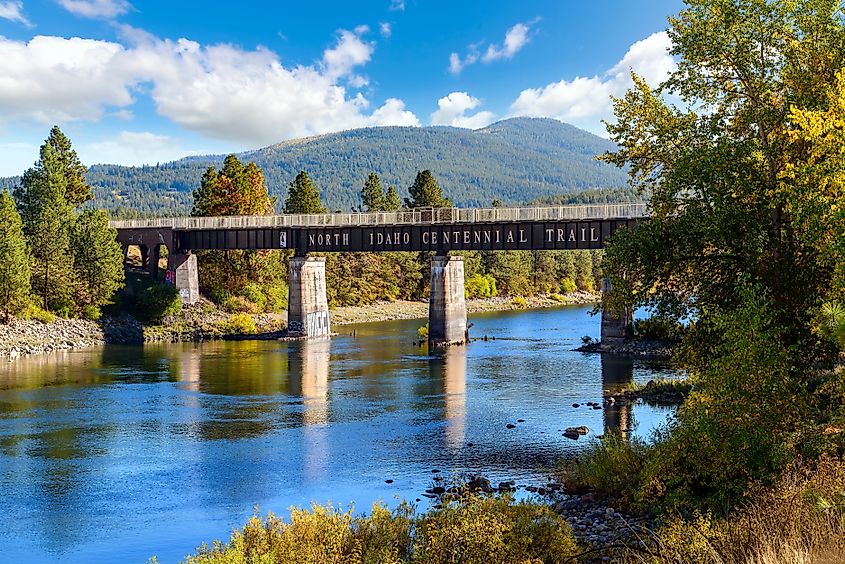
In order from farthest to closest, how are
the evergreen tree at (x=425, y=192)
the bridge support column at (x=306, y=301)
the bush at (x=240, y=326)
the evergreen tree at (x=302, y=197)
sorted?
the evergreen tree at (x=425, y=192)
the evergreen tree at (x=302, y=197)
the bush at (x=240, y=326)
the bridge support column at (x=306, y=301)

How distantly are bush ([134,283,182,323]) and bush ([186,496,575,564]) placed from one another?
75690 mm

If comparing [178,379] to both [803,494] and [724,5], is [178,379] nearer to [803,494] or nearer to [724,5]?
[724,5]

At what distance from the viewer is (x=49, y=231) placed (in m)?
87.1

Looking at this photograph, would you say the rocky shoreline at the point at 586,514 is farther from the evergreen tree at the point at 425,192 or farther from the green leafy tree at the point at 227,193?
the evergreen tree at the point at 425,192

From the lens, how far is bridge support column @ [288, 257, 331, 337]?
3723 inches

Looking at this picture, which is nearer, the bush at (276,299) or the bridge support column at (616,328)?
the bridge support column at (616,328)

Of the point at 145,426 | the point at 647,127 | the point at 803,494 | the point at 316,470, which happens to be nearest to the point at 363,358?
the point at 145,426

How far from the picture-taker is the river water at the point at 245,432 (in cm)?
2928

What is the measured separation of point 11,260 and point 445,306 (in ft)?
137

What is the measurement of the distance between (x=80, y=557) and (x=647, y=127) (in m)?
23.1

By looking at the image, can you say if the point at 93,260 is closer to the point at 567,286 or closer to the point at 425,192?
the point at 425,192

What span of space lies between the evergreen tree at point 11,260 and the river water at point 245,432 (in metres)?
9.73

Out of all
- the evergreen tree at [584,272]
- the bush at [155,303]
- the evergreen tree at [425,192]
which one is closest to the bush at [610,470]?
the bush at [155,303]

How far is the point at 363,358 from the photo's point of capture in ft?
246
